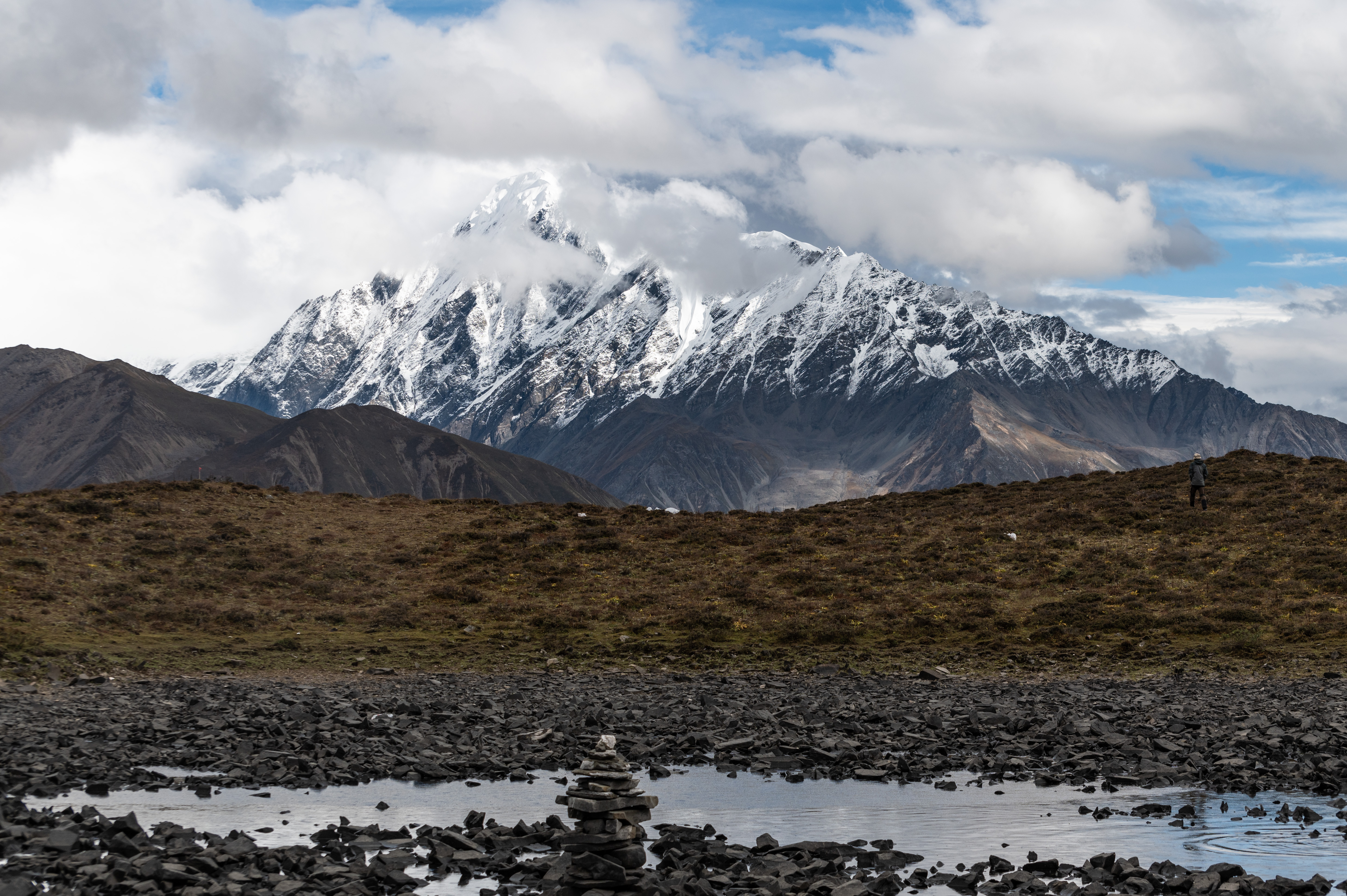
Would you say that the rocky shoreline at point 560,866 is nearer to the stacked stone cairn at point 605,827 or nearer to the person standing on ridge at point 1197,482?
the stacked stone cairn at point 605,827

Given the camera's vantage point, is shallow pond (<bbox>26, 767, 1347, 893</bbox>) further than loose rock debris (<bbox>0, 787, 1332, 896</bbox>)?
Yes

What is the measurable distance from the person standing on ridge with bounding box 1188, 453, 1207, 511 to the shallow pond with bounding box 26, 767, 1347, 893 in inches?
1921

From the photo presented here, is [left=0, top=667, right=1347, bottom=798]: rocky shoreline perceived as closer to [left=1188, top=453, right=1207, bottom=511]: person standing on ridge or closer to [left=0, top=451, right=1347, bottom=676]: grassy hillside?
[left=0, top=451, right=1347, bottom=676]: grassy hillside

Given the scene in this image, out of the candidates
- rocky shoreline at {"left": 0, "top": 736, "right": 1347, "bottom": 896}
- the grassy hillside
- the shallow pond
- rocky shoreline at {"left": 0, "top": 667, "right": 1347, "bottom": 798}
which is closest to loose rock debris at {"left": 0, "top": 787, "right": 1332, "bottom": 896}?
rocky shoreline at {"left": 0, "top": 736, "right": 1347, "bottom": 896}

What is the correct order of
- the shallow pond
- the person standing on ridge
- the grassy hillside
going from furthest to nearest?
1. the person standing on ridge
2. the grassy hillside
3. the shallow pond

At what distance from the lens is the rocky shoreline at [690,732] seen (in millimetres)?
32031

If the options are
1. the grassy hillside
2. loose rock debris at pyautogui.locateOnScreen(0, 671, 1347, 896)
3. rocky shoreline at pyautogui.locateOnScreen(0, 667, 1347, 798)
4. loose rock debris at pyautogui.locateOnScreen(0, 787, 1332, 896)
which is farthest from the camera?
the grassy hillside

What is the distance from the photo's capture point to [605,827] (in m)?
21.5

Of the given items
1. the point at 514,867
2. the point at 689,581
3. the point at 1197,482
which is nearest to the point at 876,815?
the point at 514,867

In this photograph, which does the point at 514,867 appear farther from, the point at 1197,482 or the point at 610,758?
the point at 1197,482

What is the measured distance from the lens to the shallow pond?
24469 millimetres

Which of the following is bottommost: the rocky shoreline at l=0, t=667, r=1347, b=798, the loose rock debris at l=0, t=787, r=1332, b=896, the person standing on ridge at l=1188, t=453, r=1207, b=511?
the loose rock debris at l=0, t=787, r=1332, b=896

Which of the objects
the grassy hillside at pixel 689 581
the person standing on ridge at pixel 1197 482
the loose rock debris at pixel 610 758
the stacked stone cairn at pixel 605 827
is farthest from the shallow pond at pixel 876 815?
the person standing on ridge at pixel 1197 482

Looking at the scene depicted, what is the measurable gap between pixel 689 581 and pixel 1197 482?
103 feet
